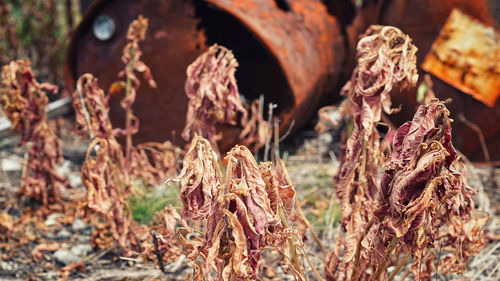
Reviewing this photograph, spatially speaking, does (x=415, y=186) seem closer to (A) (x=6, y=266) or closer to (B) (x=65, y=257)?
(B) (x=65, y=257)

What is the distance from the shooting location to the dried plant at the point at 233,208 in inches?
41.9

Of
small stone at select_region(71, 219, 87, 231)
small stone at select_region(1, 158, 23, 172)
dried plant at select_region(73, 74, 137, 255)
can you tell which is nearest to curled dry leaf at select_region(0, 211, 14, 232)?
small stone at select_region(71, 219, 87, 231)

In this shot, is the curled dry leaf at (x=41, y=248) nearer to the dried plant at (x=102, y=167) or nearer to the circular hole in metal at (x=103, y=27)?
the dried plant at (x=102, y=167)

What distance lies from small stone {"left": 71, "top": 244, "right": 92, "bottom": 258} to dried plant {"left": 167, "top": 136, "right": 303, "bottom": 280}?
41.6 inches

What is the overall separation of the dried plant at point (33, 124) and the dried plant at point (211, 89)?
2.48 ft

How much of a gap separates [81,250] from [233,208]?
47.0 inches

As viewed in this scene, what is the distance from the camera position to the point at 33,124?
2215 millimetres

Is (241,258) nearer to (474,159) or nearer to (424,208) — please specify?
(424,208)

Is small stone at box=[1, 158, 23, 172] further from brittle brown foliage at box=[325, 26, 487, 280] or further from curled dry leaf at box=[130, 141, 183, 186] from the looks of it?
brittle brown foliage at box=[325, 26, 487, 280]

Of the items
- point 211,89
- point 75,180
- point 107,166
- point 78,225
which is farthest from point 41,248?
point 211,89

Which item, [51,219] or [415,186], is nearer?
[415,186]

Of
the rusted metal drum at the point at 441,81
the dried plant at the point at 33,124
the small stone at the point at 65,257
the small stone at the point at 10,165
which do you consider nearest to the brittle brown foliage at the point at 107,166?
the small stone at the point at 65,257

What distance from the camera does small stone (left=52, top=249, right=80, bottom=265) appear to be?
78.5 inches

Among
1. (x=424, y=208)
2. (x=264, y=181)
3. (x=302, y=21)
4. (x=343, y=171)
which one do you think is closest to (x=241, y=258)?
(x=264, y=181)
